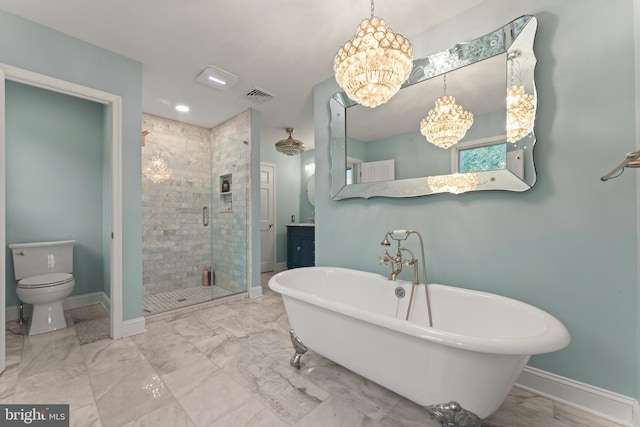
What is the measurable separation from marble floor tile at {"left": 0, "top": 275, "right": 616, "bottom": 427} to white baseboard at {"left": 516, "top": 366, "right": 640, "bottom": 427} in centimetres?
5

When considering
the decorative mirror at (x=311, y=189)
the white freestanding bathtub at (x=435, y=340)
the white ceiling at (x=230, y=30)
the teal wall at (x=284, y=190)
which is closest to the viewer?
the white freestanding bathtub at (x=435, y=340)

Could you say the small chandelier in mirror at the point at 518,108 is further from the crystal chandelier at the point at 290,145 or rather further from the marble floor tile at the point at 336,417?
the crystal chandelier at the point at 290,145

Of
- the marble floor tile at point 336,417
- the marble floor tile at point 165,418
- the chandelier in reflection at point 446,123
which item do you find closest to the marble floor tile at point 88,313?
the marble floor tile at point 165,418

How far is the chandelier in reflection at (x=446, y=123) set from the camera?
1871mm

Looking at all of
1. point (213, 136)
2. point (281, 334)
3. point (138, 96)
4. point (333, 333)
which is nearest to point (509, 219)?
point (333, 333)

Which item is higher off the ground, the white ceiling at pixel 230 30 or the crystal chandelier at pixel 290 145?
the white ceiling at pixel 230 30

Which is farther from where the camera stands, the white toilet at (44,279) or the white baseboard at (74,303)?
the white baseboard at (74,303)

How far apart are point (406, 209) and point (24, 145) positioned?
386 cm

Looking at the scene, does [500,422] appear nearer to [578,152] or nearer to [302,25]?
[578,152]

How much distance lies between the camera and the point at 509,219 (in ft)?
5.48

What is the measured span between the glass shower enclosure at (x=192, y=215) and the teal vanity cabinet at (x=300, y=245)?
1343 mm

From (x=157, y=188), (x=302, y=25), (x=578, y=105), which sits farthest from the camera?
(x=157, y=188)

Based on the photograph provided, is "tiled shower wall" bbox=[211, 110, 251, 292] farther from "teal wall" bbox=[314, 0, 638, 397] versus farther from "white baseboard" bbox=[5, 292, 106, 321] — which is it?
"teal wall" bbox=[314, 0, 638, 397]

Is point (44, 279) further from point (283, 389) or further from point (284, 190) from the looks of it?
point (284, 190)
